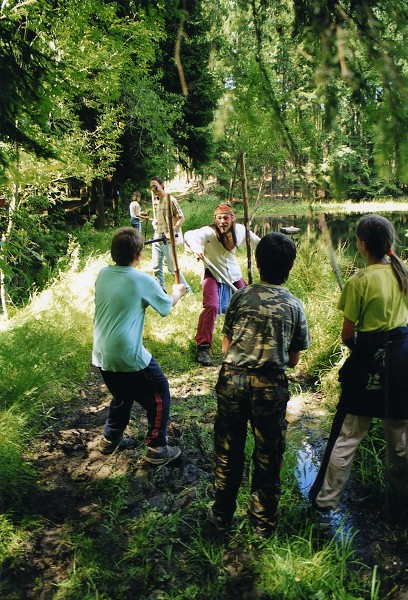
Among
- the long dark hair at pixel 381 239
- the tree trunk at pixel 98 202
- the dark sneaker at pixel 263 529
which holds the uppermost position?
the tree trunk at pixel 98 202

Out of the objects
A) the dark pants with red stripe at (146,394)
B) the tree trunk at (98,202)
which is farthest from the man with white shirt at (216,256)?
the tree trunk at (98,202)

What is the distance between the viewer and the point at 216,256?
493 centimetres

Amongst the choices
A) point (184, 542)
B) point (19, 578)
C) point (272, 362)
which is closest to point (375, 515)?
point (184, 542)

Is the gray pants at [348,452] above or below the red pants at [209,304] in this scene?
below

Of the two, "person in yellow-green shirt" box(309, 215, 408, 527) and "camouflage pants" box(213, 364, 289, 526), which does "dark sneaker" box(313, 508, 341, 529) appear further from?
"person in yellow-green shirt" box(309, 215, 408, 527)

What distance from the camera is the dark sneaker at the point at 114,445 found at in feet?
10.8

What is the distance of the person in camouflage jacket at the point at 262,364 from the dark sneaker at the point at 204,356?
2762 mm

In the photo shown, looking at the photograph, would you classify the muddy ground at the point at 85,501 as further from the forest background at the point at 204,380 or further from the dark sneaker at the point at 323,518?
the dark sneaker at the point at 323,518

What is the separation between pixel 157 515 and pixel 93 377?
7.86 feet

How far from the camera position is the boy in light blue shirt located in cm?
281

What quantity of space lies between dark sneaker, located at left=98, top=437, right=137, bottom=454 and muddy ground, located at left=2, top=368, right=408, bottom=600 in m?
0.06

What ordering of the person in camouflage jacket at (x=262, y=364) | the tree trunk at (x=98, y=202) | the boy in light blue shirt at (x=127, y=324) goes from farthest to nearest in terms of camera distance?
the tree trunk at (x=98, y=202), the boy in light blue shirt at (x=127, y=324), the person in camouflage jacket at (x=262, y=364)

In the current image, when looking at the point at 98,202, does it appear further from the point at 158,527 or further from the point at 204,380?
the point at 158,527

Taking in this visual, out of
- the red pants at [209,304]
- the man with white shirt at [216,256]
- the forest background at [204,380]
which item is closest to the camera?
the forest background at [204,380]
